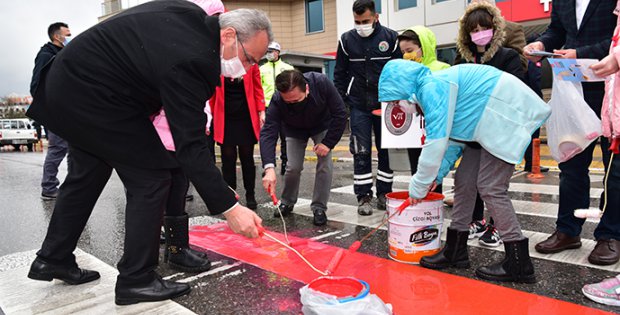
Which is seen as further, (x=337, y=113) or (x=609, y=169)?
(x=337, y=113)

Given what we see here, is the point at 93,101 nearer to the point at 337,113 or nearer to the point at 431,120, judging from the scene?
the point at 431,120

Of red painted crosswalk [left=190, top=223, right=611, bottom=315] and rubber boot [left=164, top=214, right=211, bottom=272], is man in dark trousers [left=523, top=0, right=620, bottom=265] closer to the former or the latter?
red painted crosswalk [left=190, top=223, right=611, bottom=315]

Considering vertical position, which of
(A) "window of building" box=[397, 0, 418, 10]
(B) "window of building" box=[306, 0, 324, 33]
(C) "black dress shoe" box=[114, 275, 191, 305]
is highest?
(B) "window of building" box=[306, 0, 324, 33]

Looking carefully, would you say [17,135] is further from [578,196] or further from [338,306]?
[578,196]

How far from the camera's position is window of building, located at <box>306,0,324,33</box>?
21.0 meters

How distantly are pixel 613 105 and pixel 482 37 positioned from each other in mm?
1084

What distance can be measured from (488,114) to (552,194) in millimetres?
3063

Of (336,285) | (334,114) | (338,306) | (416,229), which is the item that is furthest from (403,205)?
(334,114)

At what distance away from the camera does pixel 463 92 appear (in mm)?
2654

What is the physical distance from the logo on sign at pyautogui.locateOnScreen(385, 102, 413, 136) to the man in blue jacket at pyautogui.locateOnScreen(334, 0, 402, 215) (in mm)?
692

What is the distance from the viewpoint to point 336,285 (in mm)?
2369

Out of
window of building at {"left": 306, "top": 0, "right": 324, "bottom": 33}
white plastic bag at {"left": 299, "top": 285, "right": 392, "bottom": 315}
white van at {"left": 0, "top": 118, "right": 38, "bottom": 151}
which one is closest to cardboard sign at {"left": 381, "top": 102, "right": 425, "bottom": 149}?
white plastic bag at {"left": 299, "top": 285, "right": 392, "bottom": 315}

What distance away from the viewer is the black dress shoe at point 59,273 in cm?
276

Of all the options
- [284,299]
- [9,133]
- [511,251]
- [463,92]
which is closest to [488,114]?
[463,92]
